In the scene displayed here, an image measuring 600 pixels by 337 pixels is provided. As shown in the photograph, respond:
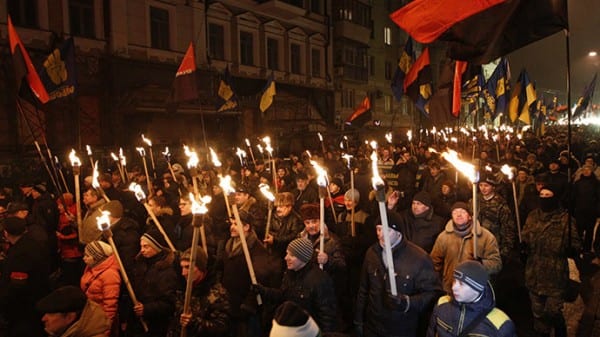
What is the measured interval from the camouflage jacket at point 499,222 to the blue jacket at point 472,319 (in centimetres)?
295

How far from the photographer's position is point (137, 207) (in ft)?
24.3

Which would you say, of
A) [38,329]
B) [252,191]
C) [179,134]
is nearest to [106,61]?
[179,134]

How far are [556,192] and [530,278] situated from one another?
3.25 ft

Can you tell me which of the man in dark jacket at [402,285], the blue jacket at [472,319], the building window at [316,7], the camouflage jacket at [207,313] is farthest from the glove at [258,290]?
the building window at [316,7]

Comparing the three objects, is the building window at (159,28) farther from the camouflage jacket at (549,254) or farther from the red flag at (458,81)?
the camouflage jacket at (549,254)

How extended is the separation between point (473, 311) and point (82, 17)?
19.3 metres

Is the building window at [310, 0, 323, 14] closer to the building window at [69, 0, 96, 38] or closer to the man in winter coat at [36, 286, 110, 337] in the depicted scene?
the building window at [69, 0, 96, 38]

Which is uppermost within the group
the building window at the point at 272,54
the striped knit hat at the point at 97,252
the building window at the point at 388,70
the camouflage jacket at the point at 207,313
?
the building window at the point at 388,70

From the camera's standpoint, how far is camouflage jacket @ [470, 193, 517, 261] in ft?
18.7

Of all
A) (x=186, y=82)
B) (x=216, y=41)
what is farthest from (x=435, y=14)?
(x=216, y=41)

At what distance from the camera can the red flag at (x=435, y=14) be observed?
464 cm

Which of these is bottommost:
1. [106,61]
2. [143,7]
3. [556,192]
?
[556,192]

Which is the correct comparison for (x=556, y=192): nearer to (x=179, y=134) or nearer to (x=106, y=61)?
(x=106, y=61)

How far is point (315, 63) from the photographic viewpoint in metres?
31.5
